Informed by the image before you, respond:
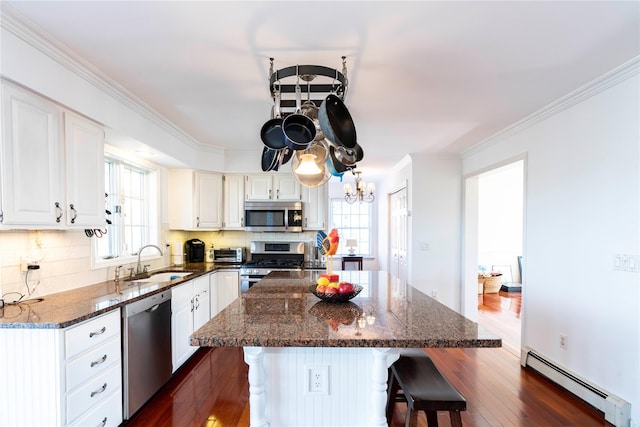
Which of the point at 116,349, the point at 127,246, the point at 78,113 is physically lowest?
the point at 116,349

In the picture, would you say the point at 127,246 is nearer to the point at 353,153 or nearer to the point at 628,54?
the point at 353,153

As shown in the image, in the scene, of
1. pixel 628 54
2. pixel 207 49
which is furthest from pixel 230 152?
pixel 628 54

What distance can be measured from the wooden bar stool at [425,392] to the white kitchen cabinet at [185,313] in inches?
74.1

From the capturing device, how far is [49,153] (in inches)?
72.7

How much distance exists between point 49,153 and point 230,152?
103 inches

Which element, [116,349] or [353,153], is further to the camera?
[116,349]

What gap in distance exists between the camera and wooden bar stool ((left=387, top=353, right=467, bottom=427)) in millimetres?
1433

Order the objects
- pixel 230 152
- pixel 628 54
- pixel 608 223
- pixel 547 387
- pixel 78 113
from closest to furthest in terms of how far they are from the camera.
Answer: pixel 628 54, pixel 78 113, pixel 608 223, pixel 547 387, pixel 230 152

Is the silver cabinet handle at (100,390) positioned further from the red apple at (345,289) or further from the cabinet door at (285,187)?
the cabinet door at (285,187)

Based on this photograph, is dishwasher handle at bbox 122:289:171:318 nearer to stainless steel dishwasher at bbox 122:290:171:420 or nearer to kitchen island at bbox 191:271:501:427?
stainless steel dishwasher at bbox 122:290:171:420

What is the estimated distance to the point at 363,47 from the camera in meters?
1.82

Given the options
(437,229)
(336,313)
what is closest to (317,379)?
(336,313)

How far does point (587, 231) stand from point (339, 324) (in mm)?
2302

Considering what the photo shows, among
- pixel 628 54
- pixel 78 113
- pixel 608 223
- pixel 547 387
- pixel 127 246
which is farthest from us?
pixel 127 246
